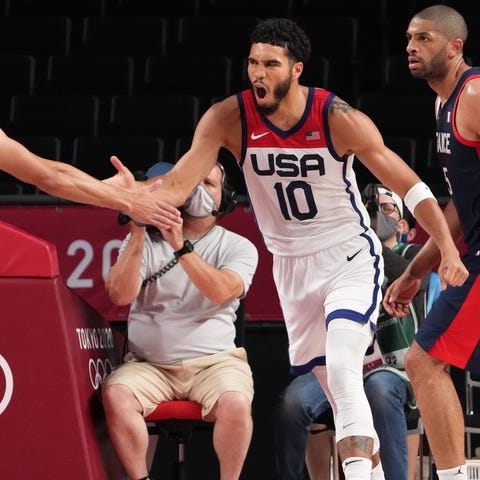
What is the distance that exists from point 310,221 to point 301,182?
0.19 metres

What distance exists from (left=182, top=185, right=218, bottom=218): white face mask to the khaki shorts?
0.64m

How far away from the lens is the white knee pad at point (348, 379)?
3.83m

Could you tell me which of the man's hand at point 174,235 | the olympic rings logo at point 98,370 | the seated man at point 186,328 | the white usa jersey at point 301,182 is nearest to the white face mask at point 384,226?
the seated man at point 186,328

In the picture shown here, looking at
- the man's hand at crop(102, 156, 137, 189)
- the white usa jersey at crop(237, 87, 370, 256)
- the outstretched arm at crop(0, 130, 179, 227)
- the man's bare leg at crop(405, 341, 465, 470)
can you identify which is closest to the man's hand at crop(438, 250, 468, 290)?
the man's bare leg at crop(405, 341, 465, 470)

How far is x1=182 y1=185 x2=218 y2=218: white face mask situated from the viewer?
4699 millimetres

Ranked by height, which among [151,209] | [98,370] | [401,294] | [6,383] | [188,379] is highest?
[151,209]

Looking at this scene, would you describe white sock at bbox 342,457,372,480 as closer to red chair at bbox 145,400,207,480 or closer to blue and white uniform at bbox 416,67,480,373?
blue and white uniform at bbox 416,67,480,373

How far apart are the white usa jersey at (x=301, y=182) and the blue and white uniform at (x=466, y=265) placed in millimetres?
435

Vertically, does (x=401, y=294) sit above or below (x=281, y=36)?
below

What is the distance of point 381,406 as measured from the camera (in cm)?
473

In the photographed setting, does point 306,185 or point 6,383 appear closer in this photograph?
point 6,383

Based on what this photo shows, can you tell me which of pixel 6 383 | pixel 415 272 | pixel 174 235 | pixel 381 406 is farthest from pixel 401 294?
pixel 6 383

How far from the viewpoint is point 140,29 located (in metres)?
10.3

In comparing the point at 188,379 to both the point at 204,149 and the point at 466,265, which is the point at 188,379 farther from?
the point at 466,265
